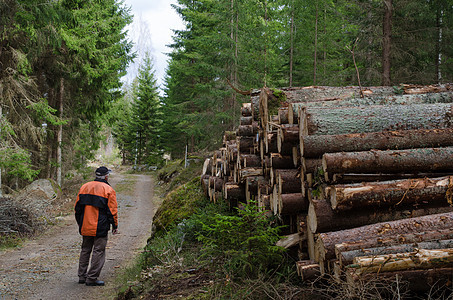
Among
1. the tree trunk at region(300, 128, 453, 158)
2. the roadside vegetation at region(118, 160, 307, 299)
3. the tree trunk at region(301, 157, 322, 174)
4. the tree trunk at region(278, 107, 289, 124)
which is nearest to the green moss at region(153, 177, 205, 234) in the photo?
the roadside vegetation at region(118, 160, 307, 299)

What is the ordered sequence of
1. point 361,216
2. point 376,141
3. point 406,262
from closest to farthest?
point 406,262
point 361,216
point 376,141

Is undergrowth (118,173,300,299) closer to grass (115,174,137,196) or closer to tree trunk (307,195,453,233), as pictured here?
tree trunk (307,195,453,233)

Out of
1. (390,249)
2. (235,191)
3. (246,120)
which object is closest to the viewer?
(390,249)

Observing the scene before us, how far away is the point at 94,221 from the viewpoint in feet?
19.8

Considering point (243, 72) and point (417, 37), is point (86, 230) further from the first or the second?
point (417, 37)

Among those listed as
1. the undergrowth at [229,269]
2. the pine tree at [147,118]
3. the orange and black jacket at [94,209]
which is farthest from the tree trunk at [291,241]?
the pine tree at [147,118]

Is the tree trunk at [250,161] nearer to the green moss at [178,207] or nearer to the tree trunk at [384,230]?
the green moss at [178,207]

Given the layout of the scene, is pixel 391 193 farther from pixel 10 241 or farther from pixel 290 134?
pixel 10 241

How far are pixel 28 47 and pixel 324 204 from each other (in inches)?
Result: 490

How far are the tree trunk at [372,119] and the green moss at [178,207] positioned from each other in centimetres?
473

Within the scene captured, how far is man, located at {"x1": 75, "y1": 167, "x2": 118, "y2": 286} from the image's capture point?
237 inches

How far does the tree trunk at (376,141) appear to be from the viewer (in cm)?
389

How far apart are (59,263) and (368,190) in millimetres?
6822

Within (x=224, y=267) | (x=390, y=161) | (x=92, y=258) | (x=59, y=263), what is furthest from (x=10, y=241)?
(x=390, y=161)
